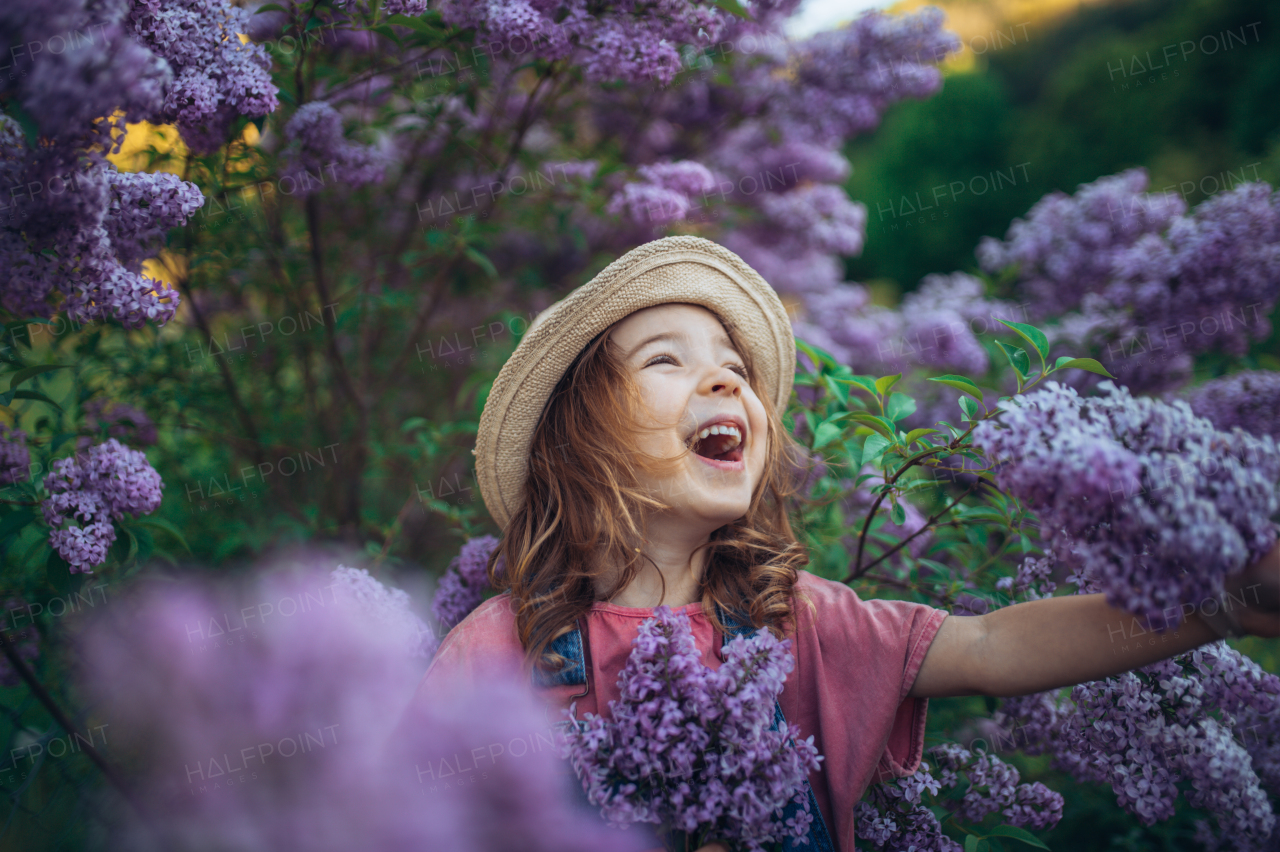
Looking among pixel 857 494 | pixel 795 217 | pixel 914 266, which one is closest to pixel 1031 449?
pixel 857 494

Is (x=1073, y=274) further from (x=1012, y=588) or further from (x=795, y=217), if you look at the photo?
(x=1012, y=588)

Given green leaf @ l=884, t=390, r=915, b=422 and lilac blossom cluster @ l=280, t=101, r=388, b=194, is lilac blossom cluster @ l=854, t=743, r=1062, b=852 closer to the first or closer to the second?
green leaf @ l=884, t=390, r=915, b=422

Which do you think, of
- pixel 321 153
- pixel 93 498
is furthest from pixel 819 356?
pixel 93 498

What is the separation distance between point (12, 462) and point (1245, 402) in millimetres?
3538

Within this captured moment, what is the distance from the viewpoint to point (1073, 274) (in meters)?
2.97

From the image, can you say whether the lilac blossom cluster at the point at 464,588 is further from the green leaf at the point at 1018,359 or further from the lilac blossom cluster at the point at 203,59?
the green leaf at the point at 1018,359

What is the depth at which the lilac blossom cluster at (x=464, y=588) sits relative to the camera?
5.99 feet

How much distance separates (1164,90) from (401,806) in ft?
39.8

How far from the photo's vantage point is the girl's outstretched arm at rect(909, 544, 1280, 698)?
0.98 m

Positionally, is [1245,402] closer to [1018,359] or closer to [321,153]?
[1018,359]

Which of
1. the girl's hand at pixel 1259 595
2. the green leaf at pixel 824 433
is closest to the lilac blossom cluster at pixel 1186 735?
the girl's hand at pixel 1259 595

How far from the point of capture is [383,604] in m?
1.57

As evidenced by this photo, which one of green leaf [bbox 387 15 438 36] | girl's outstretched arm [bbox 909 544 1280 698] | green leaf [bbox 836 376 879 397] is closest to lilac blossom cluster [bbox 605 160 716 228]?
green leaf [bbox 387 15 438 36]

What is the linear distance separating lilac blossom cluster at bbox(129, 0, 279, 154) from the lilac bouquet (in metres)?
1.45
